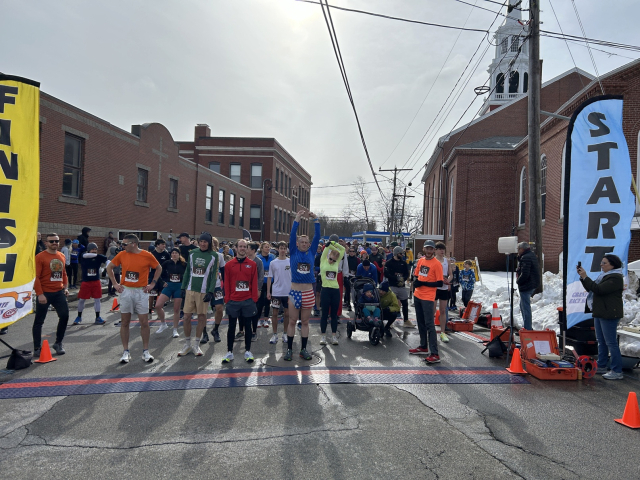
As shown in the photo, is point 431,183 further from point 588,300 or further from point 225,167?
point 588,300

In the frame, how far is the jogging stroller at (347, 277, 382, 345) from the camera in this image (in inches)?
317

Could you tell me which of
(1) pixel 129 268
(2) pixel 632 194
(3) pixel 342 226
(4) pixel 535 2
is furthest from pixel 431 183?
(3) pixel 342 226

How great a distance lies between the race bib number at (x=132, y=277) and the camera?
643 cm

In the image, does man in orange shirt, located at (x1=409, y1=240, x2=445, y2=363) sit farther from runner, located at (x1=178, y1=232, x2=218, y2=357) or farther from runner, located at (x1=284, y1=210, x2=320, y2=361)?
runner, located at (x1=178, y1=232, x2=218, y2=357)

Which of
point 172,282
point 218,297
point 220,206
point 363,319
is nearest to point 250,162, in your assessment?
point 220,206

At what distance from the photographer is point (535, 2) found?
10438 millimetres

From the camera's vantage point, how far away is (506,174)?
26844mm

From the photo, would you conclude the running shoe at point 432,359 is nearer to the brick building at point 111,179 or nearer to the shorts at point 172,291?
the shorts at point 172,291

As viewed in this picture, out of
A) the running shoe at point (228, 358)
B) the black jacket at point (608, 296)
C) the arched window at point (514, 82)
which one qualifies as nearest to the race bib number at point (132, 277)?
the running shoe at point (228, 358)

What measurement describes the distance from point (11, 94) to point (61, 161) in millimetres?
11598

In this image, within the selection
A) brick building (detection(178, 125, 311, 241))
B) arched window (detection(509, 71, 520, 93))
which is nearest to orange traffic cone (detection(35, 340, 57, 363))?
brick building (detection(178, 125, 311, 241))

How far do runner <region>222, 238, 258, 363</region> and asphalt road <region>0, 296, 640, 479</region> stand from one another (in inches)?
34.5

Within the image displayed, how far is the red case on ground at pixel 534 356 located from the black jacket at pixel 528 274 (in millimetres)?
1594

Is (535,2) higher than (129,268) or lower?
higher
